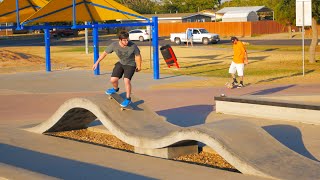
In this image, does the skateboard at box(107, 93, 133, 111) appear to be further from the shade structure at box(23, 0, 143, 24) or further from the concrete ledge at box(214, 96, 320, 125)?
the shade structure at box(23, 0, 143, 24)

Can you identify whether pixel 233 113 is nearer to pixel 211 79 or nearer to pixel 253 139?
pixel 253 139

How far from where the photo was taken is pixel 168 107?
55.4ft

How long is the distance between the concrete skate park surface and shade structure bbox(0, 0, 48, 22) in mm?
5226

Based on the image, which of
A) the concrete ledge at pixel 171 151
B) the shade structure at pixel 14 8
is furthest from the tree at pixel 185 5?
the concrete ledge at pixel 171 151

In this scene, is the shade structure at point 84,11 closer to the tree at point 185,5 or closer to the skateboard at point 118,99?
the skateboard at point 118,99

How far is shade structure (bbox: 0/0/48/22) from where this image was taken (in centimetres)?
2894

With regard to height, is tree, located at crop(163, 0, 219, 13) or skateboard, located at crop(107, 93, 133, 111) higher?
tree, located at crop(163, 0, 219, 13)

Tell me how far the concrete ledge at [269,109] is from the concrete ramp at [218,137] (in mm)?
3446

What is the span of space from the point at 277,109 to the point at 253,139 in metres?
5.17

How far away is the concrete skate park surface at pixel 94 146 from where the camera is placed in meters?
9.00

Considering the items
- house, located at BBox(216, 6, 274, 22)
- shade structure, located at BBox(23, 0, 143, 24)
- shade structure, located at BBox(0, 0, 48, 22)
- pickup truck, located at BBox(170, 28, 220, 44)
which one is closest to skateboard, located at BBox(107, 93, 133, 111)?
shade structure, located at BBox(23, 0, 143, 24)

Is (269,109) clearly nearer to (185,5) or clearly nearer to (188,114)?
(188,114)

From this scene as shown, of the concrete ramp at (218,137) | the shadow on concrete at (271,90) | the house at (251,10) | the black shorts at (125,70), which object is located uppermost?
the house at (251,10)

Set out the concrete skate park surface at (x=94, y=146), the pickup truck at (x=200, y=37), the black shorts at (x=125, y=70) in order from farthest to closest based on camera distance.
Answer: the pickup truck at (x=200, y=37), the black shorts at (x=125, y=70), the concrete skate park surface at (x=94, y=146)
